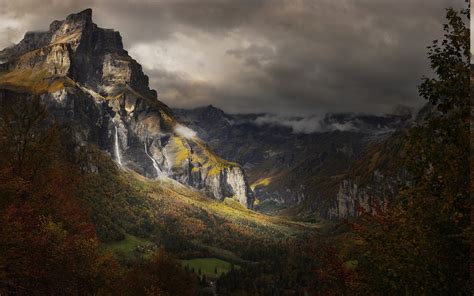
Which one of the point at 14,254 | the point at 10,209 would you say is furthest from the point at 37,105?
the point at 14,254

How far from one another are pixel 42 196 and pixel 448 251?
136 ft

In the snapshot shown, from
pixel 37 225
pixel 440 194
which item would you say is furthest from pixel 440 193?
pixel 37 225

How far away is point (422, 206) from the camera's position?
69.2 ft

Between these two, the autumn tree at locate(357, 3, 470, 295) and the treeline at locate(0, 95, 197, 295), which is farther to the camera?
the treeline at locate(0, 95, 197, 295)

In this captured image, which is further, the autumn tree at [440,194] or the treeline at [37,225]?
the treeline at [37,225]

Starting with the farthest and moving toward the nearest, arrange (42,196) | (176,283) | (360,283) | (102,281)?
(176,283)
(102,281)
(42,196)
(360,283)

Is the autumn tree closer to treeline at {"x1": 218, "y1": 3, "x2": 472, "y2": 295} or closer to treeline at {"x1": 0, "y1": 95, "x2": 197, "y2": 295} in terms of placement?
treeline at {"x1": 218, "y1": 3, "x2": 472, "y2": 295}

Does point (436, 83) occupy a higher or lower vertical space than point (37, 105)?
lower

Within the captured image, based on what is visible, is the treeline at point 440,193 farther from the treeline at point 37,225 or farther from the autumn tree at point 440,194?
the treeline at point 37,225

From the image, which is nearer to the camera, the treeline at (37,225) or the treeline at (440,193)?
the treeline at (440,193)

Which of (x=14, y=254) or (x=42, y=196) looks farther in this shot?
(x=42, y=196)

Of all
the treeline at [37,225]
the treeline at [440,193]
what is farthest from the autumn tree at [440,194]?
the treeline at [37,225]

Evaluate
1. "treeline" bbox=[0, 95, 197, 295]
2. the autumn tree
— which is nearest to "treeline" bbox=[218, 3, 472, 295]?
the autumn tree

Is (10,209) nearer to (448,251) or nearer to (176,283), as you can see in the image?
(448,251)
